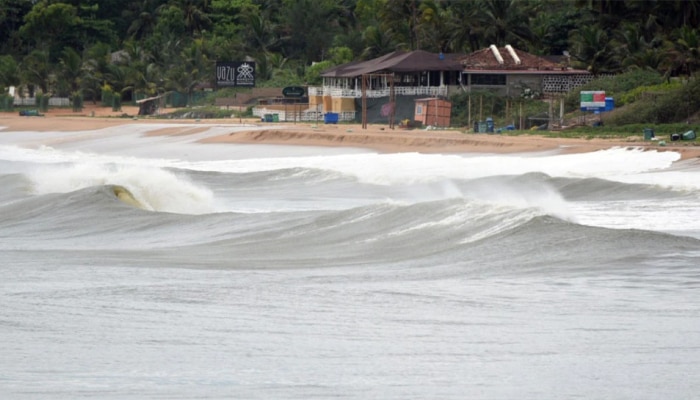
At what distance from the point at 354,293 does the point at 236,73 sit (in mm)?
57793

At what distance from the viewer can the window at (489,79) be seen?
185ft

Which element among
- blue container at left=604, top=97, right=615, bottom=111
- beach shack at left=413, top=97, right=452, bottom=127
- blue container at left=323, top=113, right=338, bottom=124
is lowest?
blue container at left=323, top=113, right=338, bottom=124

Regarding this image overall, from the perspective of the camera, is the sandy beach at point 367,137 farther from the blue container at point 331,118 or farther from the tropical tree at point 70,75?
the tropical tree at point 70,75

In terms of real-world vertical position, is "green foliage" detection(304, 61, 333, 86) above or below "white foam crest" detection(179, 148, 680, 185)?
above

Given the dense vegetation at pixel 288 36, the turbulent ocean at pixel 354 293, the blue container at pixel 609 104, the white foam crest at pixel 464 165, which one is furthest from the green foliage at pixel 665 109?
the turbulent ocean at pixel 354 293

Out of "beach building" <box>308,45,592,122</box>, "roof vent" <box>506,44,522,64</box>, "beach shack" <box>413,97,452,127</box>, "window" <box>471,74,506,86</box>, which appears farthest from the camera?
"roof vent" <box>506,44,522,64</box>

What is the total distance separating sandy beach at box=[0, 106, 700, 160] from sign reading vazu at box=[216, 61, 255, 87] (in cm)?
585

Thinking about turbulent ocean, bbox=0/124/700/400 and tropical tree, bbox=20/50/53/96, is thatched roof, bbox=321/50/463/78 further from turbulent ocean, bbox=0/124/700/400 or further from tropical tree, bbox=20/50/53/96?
turbulent ocean, bbox=0/124/700/400

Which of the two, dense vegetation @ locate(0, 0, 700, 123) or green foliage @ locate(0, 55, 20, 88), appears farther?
green foliage @ locate(0, 55, 20, 88)

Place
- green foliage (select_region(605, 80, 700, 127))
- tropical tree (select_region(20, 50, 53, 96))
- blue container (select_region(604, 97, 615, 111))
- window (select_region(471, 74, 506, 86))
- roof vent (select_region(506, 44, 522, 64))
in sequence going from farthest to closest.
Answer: tropical tree (select_region(20, 50, 53, 96))
roof vent (select_region(506, 44, 522, 64))
window (select_region(471, 74, 506, 86))
blue container (select_region(604, 97, 615, 111))
green foliage (select_region(605, 80, 700, 127))

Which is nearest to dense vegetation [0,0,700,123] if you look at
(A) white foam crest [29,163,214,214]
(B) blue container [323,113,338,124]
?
(B) blue container [323,113,338,124]

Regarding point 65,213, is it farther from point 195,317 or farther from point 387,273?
point 195,317

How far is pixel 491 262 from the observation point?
50.4 ft

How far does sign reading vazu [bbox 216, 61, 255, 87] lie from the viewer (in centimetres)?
6988
